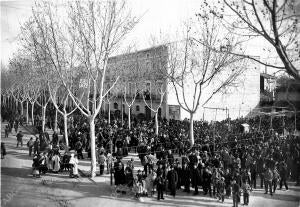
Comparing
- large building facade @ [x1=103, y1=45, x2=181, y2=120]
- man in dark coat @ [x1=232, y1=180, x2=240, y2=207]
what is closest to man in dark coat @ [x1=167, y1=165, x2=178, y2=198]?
man in dark coat @ [x1=232, y1=180, x2=240, y2=207]

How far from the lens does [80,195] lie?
1095 centimetres

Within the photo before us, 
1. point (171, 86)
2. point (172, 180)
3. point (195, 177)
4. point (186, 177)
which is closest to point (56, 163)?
point (172, 180)

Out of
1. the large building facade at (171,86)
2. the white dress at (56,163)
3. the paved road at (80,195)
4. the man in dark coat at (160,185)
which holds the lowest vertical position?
the paved road at (80,195)

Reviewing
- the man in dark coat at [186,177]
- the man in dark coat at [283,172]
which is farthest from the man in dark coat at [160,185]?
the man in dark coat at [283,172]

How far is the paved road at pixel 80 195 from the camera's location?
10.4 metres

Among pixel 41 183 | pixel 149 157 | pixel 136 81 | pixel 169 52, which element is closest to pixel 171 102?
pixel 136 81

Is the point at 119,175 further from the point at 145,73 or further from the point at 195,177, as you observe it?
the point at 145,73

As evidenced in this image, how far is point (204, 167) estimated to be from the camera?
448 inches

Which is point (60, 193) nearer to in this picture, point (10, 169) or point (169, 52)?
point (10, 169)

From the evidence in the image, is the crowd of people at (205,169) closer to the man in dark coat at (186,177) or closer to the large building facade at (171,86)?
the man in dark coat at (186,177)

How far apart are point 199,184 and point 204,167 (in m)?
0.70

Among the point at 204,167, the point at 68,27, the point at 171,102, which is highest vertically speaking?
the point at 68,27

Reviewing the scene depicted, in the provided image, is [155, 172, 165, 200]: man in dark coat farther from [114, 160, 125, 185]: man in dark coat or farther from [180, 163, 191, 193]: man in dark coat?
[114, 160, 125, 185]: man in dark coat

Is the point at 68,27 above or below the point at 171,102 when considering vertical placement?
above
